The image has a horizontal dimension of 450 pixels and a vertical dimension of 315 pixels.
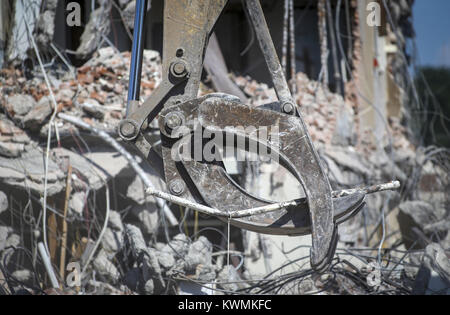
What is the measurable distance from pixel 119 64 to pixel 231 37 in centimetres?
406

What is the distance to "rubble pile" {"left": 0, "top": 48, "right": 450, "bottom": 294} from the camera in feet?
14.0

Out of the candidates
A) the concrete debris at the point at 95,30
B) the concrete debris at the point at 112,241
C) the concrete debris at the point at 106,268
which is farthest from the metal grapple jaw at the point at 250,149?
the concrete debris at the point at 95,30

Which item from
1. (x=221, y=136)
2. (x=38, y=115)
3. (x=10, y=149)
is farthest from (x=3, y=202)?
(x=221, y=136)

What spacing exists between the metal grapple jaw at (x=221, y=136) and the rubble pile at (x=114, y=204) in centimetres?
148

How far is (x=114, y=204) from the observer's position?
17.4 ft

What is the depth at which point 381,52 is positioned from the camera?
26.1ft

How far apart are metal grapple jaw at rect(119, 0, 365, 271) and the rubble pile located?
1.48 metres

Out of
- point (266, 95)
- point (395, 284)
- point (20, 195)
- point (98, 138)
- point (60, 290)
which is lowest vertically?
point (60, 290)

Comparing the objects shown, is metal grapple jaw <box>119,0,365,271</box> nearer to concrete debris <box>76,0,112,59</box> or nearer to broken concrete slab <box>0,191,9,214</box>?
broken concrete slab <box>0,191,9,214</box>

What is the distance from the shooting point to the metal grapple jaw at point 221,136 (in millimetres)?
2461

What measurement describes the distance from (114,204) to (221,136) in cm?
301

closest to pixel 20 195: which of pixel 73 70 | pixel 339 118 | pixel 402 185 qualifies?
pixel 73 70

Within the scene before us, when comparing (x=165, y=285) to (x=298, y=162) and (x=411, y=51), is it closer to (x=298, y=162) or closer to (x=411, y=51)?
(x=298, y=162)

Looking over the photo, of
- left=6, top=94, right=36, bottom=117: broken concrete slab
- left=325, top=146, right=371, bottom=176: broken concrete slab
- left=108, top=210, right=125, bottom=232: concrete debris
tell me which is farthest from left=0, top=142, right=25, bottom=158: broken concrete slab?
left=325, top=146, right=371, bottom=176: broken concrete slab
